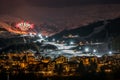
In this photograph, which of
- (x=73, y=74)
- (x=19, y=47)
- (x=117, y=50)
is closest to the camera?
(x=73, y=74)

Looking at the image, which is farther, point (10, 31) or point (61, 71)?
point (10, 31)

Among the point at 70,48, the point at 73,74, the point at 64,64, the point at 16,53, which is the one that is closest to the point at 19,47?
the point at 16,53

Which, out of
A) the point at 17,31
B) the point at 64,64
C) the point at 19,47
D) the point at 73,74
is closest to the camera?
the point at 73,74

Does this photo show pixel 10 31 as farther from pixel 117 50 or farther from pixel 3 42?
pixel 117 50

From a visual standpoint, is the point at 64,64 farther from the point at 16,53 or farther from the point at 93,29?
the point at 93,29

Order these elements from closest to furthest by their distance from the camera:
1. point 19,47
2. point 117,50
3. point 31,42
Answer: point 117,50 < point 19,47 < point 31,42

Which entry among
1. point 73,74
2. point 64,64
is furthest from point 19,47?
point 73,74

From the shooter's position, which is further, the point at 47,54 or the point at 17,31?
the point at 17,31

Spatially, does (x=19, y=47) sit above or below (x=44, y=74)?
above

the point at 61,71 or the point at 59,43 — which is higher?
the point at 59,43
